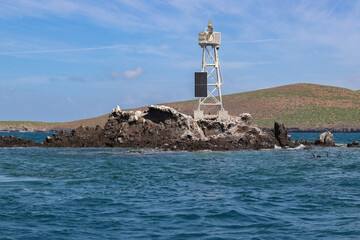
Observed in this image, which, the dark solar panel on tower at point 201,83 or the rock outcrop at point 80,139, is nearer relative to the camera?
the rock outcrop at point 80,139

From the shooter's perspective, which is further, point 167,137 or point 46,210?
point 167,137

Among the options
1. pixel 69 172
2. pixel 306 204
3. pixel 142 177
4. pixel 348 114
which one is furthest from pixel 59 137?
pixel 348 114

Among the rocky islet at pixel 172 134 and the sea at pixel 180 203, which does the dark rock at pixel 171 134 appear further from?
the sea at pixel 180 203

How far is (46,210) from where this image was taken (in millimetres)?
14023

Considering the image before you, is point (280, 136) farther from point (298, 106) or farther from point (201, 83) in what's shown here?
point (298, 106)

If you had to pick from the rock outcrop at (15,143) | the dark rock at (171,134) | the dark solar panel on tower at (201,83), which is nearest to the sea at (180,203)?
the dark rock at (171,134)

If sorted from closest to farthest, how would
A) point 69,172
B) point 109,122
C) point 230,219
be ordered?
1. point 230,219
2. point 69,172
3. point 109,122

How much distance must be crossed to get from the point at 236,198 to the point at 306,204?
2.43 meters

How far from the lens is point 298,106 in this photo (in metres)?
168

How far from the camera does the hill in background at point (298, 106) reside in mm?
149988

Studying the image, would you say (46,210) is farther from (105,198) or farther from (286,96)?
(286,96)

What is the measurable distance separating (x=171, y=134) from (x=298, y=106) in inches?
5051

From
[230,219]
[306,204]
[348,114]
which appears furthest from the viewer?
[348,114]

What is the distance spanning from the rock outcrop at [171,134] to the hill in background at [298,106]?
4014 inches
